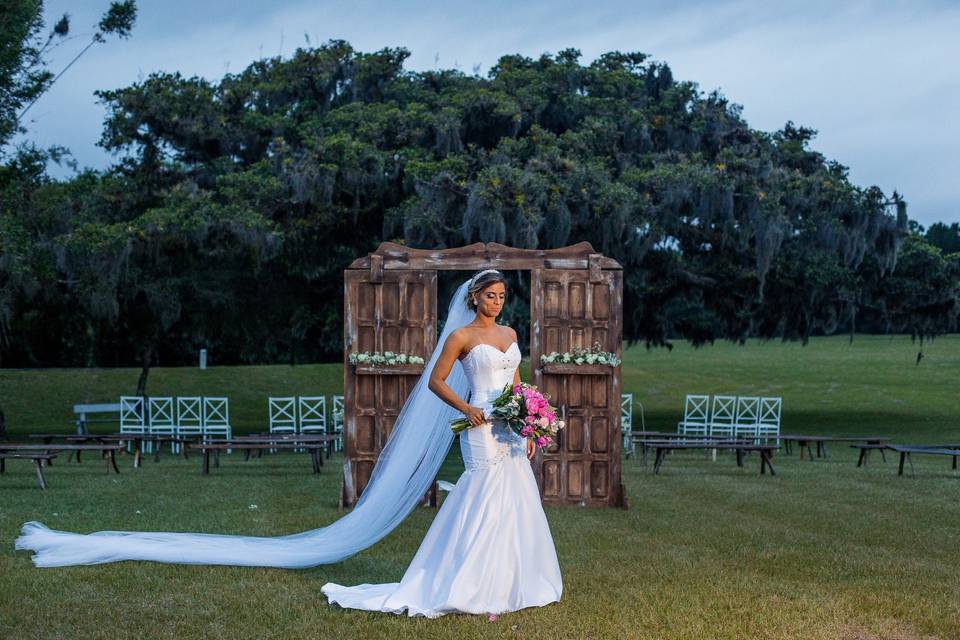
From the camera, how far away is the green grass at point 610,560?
579 cm

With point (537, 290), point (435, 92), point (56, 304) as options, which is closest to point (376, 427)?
point (537, 290)

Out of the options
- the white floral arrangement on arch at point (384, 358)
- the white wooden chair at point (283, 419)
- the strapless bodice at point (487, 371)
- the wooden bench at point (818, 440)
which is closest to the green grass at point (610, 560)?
the wooden bench at point (818, 440)

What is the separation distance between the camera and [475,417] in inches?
251

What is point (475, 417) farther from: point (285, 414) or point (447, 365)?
point (285, 414)

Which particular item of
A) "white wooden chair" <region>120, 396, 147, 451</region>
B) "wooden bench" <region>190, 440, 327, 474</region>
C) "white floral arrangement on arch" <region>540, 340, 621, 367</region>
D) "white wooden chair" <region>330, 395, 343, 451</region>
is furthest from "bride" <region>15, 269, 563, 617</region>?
"white wooden chair" <region>120, 396, 147, 451</region>

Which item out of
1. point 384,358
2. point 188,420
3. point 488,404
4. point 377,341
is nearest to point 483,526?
point 488,404

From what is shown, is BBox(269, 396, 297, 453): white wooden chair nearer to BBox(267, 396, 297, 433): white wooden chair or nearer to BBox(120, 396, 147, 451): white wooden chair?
BBox(267, 396, 297, 433): white wooden chair

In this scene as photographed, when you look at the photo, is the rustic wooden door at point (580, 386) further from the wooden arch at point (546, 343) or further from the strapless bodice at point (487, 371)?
the strapless bodice at point (487, 371)

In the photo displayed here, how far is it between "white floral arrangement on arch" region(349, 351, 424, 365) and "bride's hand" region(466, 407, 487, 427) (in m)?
4.53

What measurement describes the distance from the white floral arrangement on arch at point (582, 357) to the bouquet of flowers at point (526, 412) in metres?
4.59

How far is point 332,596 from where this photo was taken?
632 centimetres

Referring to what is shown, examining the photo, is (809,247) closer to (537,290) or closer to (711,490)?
(711,490)

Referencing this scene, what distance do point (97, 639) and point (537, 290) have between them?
6411 mm

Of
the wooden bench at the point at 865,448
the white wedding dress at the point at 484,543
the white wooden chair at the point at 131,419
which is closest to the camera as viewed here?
the white wedding dress at the point at 484,543
